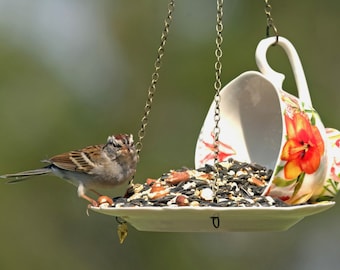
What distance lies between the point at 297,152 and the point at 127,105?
3.28 m

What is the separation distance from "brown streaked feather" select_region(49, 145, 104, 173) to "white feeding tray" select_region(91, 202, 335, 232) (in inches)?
15.7

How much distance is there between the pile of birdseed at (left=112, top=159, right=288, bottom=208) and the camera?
240cm

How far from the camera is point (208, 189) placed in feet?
8.08

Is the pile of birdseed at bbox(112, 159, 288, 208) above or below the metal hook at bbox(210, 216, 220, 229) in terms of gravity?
above

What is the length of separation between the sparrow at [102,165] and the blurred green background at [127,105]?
2.23 m

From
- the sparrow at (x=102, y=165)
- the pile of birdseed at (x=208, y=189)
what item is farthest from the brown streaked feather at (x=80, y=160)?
the pile of birdseed at (x=208, y=189)

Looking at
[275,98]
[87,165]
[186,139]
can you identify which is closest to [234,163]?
[275,98]

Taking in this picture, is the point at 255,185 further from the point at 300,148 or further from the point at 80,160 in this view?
the point at 80,160

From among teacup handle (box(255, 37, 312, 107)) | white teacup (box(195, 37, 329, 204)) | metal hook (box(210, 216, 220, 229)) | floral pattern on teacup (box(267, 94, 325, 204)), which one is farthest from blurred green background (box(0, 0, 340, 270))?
metal hook (box(210, 216, 220, 229))

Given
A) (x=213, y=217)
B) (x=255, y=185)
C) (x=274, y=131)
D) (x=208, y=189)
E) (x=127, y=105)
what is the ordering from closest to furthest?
1. (x=213, y=217)
2. (x=208, y=189)
3. (x=255, y=185)
4. (x=274, y=131)
5. (x=127, y=105)

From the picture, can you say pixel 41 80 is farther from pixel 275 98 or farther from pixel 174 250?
pixel 275 98

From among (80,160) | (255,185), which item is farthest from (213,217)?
(80,160)

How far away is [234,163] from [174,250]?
2.85 m

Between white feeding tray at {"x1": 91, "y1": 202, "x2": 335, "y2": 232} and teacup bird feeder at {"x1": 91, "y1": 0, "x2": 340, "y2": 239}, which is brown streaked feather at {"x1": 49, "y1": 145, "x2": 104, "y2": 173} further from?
white feeding tray at {"x1": 91, "y1": 202, "x2": 335, "y2": 232}
